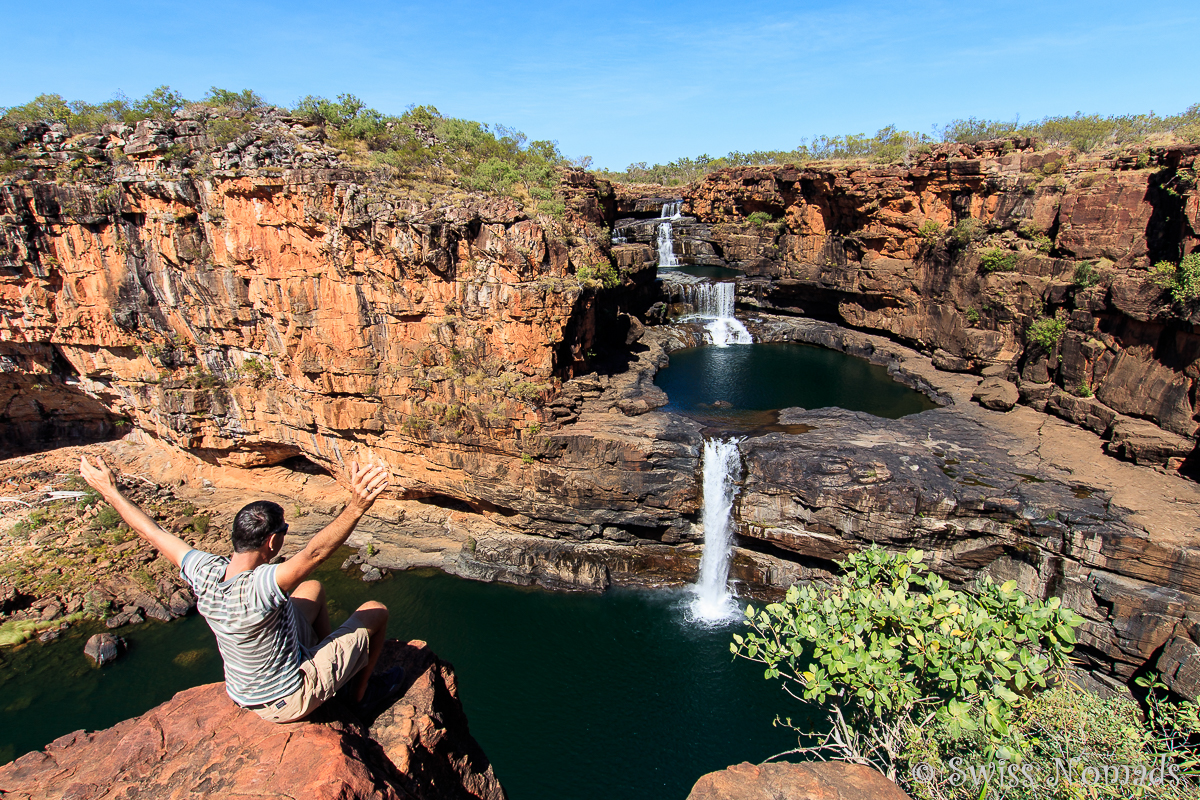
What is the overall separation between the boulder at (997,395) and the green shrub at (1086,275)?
15.2 ft

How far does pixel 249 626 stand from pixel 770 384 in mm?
27339

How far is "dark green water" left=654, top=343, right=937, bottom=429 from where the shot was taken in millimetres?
25312

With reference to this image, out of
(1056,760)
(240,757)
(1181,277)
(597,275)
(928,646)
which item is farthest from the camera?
(597,275)

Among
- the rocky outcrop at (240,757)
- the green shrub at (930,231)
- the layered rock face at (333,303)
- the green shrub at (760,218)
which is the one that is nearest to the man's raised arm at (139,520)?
the rocky outcrop at (240,757)

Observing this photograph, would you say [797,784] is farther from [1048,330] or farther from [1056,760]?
[1048,330]

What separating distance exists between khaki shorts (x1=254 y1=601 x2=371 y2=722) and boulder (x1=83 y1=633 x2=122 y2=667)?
16.7 meters

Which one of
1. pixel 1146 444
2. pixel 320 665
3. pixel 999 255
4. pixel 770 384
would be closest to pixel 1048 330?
pixel 999 255

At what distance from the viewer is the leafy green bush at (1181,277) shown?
17.4 meters

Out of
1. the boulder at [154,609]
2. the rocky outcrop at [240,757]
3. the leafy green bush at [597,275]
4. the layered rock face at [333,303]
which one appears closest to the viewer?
the rocky outcrop at [240,757]

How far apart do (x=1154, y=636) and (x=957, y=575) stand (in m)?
4.20

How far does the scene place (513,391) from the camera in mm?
18938

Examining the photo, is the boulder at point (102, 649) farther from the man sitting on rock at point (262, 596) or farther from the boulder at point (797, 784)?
the boulder at point (797, 784)

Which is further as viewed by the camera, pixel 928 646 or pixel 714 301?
pixel 714 301

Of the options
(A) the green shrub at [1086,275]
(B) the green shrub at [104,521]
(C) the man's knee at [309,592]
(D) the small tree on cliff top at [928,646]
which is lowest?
(B) the green shrub at [104,521]
